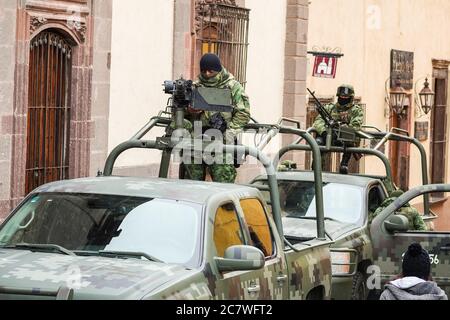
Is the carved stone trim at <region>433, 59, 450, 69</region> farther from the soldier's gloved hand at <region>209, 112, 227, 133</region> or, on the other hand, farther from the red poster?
the soldier's gloved hand at <region>209, 112, 227, 133</region>

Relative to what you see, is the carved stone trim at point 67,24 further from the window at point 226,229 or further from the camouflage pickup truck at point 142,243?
the window at point 226,229

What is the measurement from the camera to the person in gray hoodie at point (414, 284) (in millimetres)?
8727

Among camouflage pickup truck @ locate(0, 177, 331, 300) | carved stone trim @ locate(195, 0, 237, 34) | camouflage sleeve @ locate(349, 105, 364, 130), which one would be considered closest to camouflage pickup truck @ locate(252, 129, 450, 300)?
camouflage sleeve @ locate(349, 105, 364, 130)

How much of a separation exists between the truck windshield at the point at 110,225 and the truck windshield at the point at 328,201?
18.1 feet

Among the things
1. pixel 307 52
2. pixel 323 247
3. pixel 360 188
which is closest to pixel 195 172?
pixel 323 247

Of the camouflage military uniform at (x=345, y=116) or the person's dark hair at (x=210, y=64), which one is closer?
the person's dark hair at (x=210, y=64)

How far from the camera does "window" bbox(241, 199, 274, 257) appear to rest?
9773 mm

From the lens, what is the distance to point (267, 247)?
997cm

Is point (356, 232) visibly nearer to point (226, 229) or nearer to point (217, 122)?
point (217, 122)

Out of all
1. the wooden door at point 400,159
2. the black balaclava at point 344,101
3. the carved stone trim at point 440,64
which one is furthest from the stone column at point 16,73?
the carved stone trim at point 440,64

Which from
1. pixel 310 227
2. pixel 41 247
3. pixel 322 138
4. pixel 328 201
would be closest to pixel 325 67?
pixel 322 138

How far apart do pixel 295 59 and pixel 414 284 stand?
1702 centimetres

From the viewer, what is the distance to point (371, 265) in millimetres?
13828

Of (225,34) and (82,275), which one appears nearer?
(82,275)
